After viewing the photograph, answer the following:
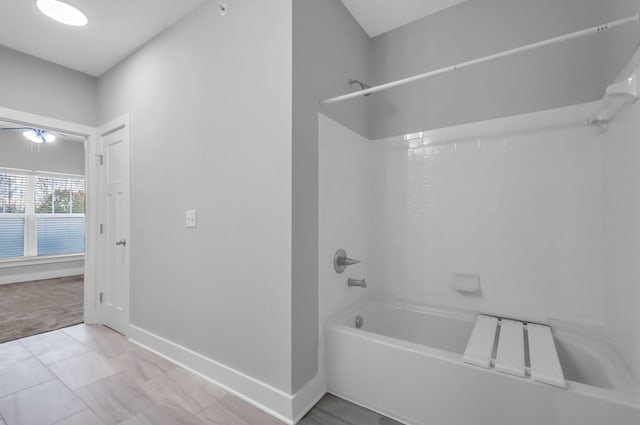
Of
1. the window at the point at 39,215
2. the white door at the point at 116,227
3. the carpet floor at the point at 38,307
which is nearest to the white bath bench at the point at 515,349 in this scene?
the white door at the point at 116,227

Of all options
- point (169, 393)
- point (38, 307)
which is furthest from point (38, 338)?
point (169, 393)

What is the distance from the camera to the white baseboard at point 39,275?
178 inches

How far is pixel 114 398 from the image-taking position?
1.66 metres

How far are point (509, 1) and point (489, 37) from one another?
220 mm

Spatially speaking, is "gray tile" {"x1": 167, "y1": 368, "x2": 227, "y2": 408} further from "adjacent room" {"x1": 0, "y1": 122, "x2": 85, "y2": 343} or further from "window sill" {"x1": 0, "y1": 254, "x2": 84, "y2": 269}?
"window sill" {"x1": 0, "y1": 254, "x2": 84, "y2": 269}

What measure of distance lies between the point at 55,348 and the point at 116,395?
112 centimetres

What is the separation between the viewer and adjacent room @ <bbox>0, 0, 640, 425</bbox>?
1.41 meters

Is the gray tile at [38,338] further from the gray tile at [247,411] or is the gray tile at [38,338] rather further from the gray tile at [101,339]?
the gray tile at [247,411]

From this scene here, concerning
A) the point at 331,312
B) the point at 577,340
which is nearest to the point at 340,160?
the point at 331,312

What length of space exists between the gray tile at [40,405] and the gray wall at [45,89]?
2220mm

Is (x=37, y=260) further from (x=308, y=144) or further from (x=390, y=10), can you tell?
(x=390, y=10)

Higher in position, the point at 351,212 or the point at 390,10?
the point at 390,10

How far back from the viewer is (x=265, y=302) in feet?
5.25

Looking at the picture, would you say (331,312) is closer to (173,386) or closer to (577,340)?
(173,386)
